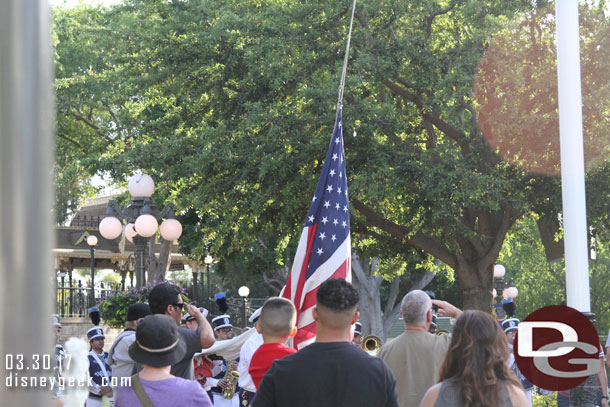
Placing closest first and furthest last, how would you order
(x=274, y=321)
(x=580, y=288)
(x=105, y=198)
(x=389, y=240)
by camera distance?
1. (x=274, y=321)
2. (x=580, y=288)
3. (x=389, y=240)
4. (x=105, y=198)

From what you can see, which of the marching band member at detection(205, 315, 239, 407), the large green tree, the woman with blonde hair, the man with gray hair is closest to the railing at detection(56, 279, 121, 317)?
the large green tree

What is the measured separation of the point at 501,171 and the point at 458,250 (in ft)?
8.37

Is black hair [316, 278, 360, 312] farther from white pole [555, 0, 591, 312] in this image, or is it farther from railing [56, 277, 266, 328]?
railing [56, 277, 266, 328]

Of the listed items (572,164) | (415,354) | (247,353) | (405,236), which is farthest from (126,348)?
(405,236)

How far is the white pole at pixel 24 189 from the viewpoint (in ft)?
5.82

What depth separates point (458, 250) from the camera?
20344 millimetres

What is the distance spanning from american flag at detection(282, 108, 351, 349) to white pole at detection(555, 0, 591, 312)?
7.63 ft

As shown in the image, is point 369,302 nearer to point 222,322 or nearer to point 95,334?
point 222,322

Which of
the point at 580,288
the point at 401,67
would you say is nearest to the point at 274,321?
the point at 580,288

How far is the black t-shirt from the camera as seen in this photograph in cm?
425

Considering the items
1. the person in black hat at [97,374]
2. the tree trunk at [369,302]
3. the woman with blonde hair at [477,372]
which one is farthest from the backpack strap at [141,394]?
the tree trunk at [369,302]

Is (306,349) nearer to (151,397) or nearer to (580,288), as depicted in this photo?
(151,397)

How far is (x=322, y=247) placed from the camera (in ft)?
27.7

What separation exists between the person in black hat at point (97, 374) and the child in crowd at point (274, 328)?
4.89 m
